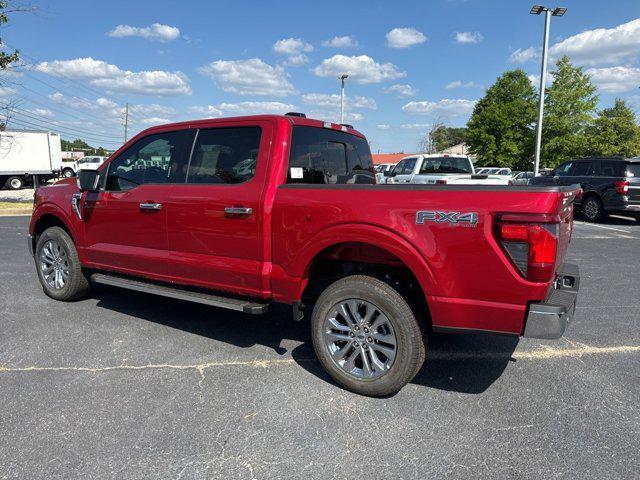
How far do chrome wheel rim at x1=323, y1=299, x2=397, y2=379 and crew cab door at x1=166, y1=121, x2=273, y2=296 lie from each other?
667 mm

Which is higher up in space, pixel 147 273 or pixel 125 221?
pixel 125 221

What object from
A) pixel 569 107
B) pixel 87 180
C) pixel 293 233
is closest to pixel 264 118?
pixel 293 233

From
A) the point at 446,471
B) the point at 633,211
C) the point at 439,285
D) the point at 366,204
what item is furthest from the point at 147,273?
the point at 633,211

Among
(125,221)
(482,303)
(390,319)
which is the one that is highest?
(125,221)

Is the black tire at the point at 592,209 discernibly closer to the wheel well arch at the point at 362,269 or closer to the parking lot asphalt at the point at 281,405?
the parking lot asphalt at the point at 281,405

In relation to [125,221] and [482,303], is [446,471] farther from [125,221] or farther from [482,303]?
[125,221]

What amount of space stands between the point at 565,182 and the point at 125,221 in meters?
13.8

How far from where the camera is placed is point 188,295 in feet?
13.0

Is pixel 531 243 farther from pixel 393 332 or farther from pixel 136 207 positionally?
pixel 136 207

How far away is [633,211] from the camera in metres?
13.0

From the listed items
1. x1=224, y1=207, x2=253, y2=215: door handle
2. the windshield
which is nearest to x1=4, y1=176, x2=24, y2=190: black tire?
the windshield

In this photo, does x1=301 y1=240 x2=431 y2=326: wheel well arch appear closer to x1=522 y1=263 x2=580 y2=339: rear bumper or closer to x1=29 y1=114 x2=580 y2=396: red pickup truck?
x1=29 y1=114 x2=580 y2=396: red pickup truck

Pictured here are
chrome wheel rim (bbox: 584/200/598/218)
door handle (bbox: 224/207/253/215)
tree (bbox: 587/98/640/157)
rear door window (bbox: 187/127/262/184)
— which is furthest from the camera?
tree (bbox: 587/98/640/157)

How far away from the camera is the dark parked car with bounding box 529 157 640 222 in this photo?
42.4 ft
